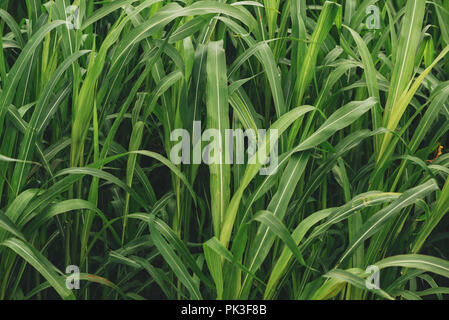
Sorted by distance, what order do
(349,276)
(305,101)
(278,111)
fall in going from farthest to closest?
(305,101)
(278,111)
(349,276)

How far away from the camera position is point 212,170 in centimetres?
75

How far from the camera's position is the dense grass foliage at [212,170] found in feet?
2.38

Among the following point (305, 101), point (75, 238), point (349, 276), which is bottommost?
point (349, 276)

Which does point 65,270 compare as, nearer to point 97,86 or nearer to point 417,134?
point 97,86

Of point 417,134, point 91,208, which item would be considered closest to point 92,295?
point 91,208

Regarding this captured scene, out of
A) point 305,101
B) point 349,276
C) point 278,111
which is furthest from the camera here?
point 305,101

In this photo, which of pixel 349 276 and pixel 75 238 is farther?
pixel 75 238

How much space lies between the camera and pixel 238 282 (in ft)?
2.40

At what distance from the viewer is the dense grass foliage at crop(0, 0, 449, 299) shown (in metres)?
0.72

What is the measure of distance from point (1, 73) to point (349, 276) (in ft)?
2.02

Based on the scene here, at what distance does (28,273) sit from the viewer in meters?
0.83

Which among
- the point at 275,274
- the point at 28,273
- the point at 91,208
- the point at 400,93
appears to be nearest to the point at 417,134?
the point at 400,93

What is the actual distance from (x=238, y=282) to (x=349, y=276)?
157mm

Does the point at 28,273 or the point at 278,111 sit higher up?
the point at 278,111
